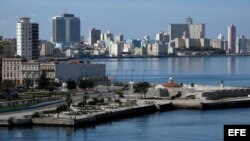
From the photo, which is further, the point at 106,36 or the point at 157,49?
the point at 106,36

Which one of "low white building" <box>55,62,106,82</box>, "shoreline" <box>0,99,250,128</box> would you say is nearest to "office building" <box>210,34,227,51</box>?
"low white building" <box>55,62,106,82</box>

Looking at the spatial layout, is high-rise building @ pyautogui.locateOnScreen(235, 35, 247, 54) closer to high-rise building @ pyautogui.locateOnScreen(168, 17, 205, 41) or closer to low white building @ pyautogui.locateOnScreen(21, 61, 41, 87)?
high-rise building @ pyautogui.locateOnScreen(168, 17, 205, 41)

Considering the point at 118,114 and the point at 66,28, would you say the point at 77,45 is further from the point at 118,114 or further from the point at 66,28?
the point at 118,114

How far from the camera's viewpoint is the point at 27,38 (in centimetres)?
3123

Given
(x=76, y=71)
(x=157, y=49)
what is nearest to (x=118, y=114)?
(x=76, y=71)

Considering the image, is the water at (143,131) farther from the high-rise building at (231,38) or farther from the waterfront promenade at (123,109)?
the high-rise building at (231,38)

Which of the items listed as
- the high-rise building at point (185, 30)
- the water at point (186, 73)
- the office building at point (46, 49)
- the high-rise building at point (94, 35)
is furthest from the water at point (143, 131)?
the high-rise building at point (185, 30)

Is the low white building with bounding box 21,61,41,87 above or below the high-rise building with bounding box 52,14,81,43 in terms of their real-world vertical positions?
below

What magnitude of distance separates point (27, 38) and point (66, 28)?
53605mm

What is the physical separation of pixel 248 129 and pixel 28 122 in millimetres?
8972

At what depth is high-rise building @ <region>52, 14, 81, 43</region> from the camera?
83562 millimetres

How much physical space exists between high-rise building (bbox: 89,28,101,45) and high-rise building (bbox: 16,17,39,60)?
59173 millimetres

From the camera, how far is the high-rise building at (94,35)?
9200 centimetres

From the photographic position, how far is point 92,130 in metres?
9.80
